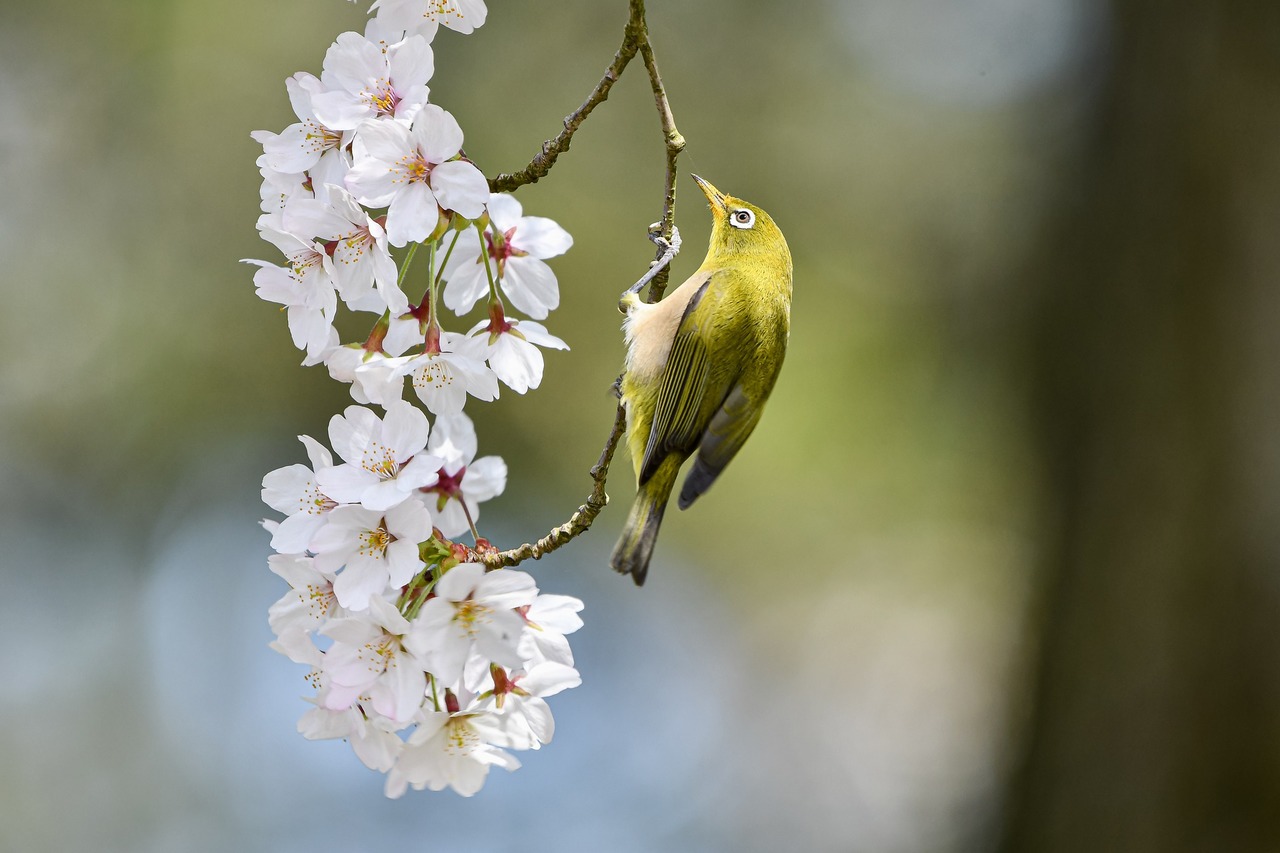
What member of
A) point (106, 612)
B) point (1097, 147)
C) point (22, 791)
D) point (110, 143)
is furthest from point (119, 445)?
point (1097, 147)

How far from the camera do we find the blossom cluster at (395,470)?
1424 mm

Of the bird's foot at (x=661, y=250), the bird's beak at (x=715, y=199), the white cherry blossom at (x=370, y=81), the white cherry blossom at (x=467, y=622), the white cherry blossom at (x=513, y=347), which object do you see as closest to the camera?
the white cherry blossom at (x=467, y=622)

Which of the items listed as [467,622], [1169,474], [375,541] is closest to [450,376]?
[375,541]

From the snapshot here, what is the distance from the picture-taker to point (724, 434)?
2561 mm

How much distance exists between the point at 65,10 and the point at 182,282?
6.80 feet

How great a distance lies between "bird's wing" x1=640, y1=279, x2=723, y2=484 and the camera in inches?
102

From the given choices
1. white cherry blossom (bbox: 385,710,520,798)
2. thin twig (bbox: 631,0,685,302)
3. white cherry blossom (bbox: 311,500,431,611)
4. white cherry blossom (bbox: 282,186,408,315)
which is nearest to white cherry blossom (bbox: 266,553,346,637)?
white cherry blossom (bbox: 311,500,431,611)

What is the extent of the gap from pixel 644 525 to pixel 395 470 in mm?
955

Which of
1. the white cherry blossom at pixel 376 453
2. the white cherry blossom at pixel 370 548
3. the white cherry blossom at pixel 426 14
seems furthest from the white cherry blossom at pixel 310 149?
the white cherry blossom at pixel 370 548

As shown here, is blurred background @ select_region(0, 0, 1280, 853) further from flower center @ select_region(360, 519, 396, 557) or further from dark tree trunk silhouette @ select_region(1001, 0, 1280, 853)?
flower center @ select_region(360, 519, 396, 557)

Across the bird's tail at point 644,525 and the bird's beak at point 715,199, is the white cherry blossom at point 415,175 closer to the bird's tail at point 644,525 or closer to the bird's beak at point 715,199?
the bird's tail at point 644,525

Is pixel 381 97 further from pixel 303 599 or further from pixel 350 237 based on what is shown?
pixel 303 599

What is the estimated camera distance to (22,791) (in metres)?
7.48

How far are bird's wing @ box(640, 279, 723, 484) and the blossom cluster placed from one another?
2.97 ft
